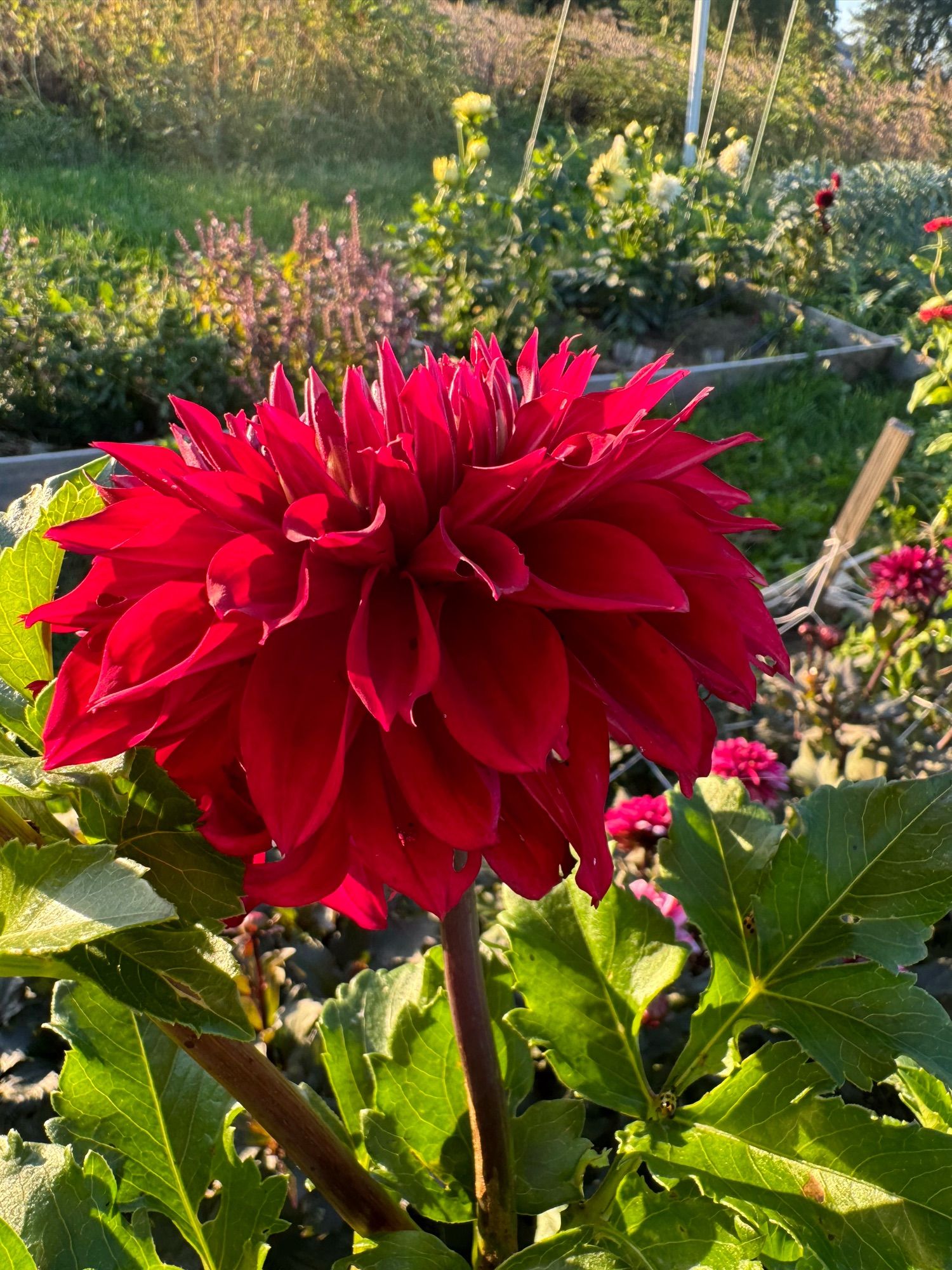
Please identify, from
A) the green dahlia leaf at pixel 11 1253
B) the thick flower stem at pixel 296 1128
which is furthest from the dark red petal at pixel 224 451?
the green dahlia leaf at pixel 11 1253

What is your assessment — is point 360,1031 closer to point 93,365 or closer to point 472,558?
point 472,558

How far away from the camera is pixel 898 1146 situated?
772 mm

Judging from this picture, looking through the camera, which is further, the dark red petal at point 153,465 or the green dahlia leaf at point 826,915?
the green dahlia leaf at point 826,915

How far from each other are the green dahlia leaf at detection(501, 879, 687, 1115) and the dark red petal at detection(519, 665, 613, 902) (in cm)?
42

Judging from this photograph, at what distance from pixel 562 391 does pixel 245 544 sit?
224 mm

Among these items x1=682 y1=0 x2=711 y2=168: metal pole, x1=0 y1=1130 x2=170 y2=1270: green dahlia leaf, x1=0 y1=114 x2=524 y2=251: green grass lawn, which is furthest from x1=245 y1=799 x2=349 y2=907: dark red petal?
x1=682 y1=0 x2=711 y2=168: metal pole

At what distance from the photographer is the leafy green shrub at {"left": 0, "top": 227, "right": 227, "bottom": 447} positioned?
3.68 metres

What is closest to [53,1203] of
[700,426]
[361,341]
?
[361,341]

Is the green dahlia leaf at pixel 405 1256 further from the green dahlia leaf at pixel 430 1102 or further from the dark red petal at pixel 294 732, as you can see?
the dark red petal at pixel 294 732

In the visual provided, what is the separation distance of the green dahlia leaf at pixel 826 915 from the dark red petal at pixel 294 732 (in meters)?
0.52

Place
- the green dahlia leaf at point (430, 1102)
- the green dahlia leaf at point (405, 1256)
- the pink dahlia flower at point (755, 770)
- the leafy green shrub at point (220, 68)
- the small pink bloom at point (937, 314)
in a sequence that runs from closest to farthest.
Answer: the green dahlia leaf at point (405, 1256) < the green dahlia leaf at point (430, 1102) < the pink dahlia flower at point (755, 770) < the small pink bloom at point (937, 314) < the leafy green shrub at point (220, 68)

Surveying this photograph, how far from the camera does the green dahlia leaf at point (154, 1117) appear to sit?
84cm

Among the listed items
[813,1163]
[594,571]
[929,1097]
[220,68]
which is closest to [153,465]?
[594,571]

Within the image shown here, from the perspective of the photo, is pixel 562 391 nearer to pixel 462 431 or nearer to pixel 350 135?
pixel 462 431
